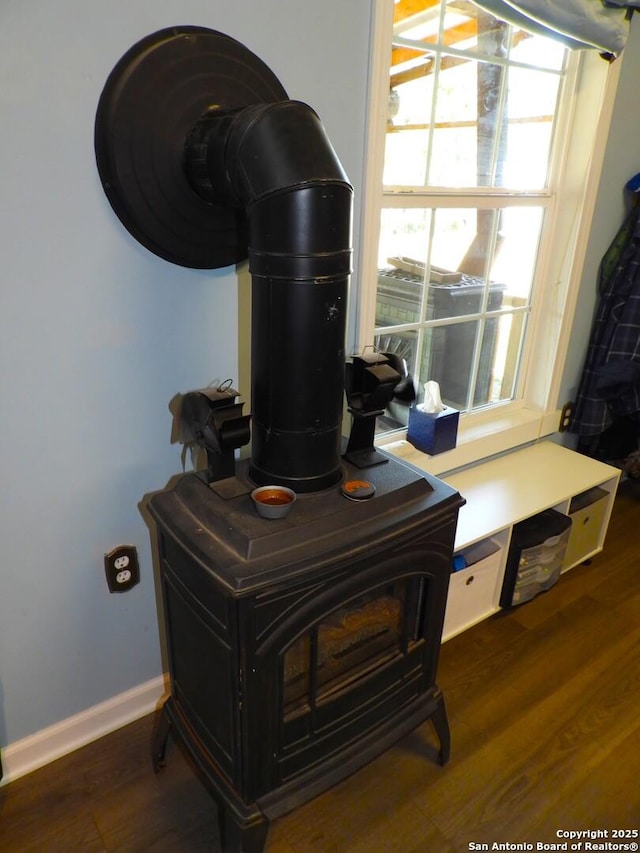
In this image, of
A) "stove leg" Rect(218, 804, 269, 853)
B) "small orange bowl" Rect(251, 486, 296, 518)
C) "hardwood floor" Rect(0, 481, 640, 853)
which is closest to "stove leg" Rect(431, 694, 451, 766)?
"hardwood floor" Rect(0, 481, 640, 853)

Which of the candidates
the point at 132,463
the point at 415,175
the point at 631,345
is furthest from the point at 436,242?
the point at 132,463

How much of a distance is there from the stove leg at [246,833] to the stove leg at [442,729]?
Result: 497mm

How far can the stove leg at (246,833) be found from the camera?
3.82 ft

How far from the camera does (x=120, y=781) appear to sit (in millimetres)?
1463

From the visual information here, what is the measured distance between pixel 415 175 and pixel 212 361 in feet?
2.78

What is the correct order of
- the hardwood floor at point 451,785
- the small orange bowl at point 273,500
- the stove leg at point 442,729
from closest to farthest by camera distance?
1. the small orange bowl at point 273,500
2. the hardwood floor at point 451,785
3. the stove leg at point 442,729

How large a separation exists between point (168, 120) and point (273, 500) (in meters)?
0.77

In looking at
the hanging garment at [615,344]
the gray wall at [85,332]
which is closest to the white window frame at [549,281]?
the hanging garment at [615,344]

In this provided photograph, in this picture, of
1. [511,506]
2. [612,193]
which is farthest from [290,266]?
[612,193]

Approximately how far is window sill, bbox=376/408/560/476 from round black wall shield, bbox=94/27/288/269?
0.99 metres

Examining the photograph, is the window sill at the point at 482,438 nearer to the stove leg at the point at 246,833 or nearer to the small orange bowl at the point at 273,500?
the small orange bowl at the point at 273,500

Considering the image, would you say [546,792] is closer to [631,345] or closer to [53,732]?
[53,732]

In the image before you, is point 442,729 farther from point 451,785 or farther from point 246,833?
point 246,833

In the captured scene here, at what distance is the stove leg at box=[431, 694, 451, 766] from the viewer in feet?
4.84
